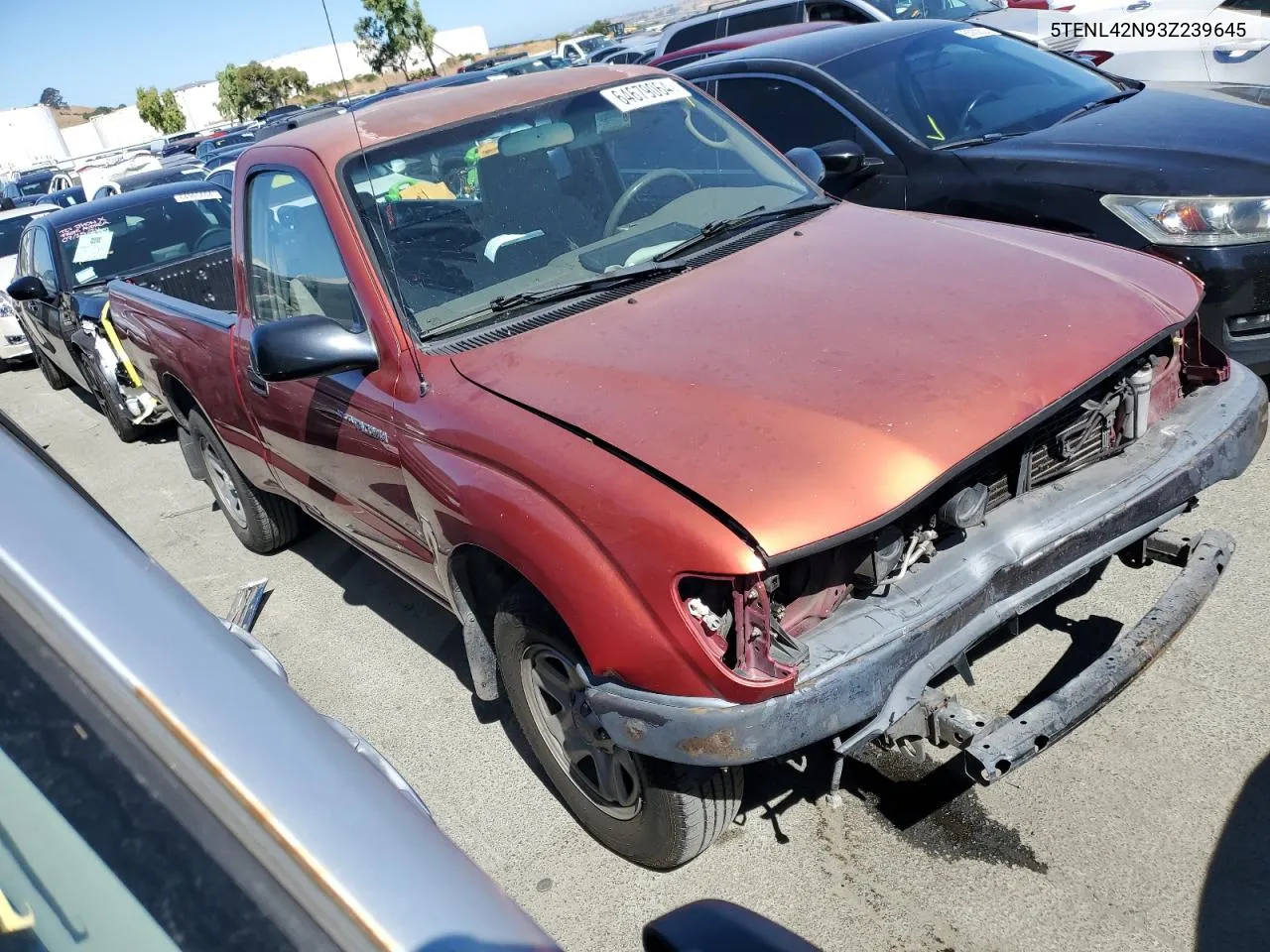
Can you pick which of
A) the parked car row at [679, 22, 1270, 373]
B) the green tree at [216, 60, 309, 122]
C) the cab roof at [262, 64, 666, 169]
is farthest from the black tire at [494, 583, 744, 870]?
the green tree at [216, 60, 309, 122]

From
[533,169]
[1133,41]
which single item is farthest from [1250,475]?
[1133,41]

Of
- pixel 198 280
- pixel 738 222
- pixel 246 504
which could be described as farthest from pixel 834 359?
pixel 198 280

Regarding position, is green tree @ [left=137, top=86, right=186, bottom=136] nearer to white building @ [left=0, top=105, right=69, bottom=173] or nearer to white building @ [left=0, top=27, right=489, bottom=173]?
white building @ [left=0, top=27, right=489, bottom=173]

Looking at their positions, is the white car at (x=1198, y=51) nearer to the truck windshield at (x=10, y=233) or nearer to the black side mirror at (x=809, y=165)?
the black side mirror at (x=809, y=165)

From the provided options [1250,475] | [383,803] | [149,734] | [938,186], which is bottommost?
[1250,475]

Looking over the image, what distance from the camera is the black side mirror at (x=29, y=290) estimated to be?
7207 mm

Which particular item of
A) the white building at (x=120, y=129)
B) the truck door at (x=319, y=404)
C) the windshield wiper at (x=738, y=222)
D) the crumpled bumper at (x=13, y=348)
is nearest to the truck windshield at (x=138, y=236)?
the crumpled bumper at (x=13, y=348)

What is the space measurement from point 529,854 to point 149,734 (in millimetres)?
2131

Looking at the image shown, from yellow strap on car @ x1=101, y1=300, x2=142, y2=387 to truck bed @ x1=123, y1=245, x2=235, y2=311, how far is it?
374mm

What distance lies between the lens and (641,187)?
3.56m

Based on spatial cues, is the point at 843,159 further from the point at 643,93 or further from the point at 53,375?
the point at 53,375

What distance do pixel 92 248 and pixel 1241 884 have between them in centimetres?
830

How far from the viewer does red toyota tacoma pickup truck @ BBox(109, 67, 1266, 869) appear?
220cm

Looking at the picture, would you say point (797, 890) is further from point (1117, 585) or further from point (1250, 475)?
point (1250, 475)
